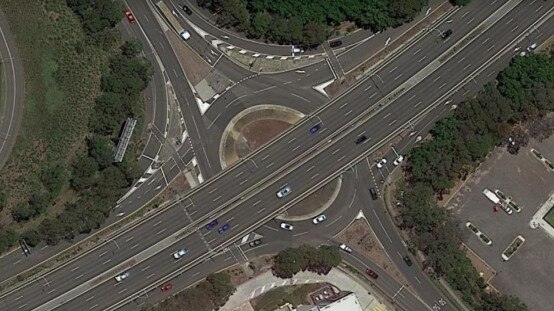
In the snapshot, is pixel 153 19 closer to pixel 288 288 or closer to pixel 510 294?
pixel 288 288

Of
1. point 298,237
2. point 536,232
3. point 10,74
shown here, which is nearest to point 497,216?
point 536,232

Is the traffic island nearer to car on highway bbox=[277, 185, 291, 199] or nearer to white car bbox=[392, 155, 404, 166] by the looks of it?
car on highway bbox=[277, 185, 291, 199]

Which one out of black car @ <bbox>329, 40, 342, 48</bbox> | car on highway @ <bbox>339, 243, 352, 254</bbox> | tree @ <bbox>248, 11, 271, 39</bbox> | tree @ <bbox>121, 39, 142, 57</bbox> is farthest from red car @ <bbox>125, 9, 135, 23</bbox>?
car on highway @ <bbox>339, 243, 352, 254</bbox>

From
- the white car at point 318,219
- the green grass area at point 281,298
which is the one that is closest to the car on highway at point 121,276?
the green grass area at point 281,298

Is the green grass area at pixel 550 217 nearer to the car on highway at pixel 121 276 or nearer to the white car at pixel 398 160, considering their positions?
the white car at pixel 398 160

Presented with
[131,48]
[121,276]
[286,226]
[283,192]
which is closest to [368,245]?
[286,226]

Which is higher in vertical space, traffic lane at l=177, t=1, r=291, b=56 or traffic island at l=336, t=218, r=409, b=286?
traffic lane at l=177, t=1, r=291, b=56

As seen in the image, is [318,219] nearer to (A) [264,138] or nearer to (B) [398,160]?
(A) [264,138]
